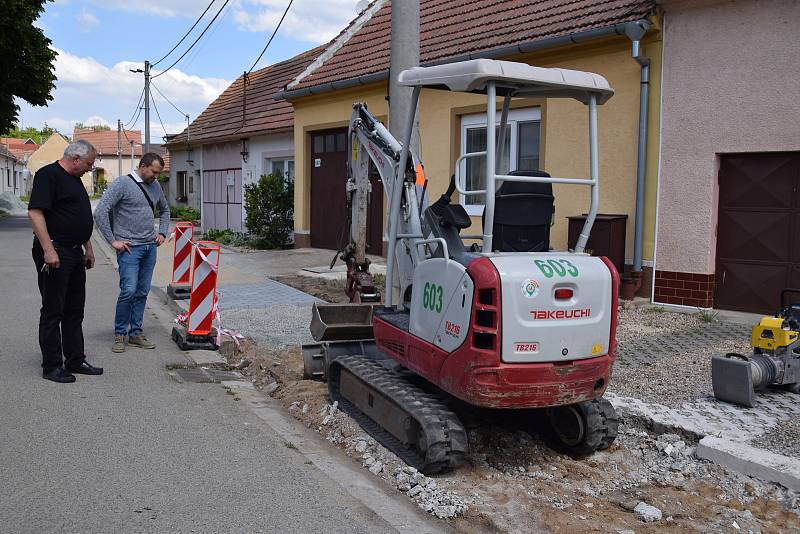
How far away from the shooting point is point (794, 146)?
893 centimetres

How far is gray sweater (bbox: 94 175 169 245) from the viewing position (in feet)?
24.3

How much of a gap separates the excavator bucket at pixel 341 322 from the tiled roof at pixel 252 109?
13.1 m

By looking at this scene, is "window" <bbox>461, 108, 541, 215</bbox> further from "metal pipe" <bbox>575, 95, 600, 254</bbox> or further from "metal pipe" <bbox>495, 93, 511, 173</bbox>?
"metal pipe" <bbox>575, 95, 600, 254</bbox>

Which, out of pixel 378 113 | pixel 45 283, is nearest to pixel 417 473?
pixel 45 283

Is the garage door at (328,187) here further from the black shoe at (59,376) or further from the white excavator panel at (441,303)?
the white excavator panel at (441,303)

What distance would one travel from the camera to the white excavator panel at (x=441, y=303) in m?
4.52

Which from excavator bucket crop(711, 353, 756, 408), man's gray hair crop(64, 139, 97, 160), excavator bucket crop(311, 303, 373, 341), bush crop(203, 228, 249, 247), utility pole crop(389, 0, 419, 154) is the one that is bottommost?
excavator bucket crop(711, 353, 756, 408)

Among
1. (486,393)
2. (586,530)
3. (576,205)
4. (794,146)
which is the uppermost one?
(794,146)

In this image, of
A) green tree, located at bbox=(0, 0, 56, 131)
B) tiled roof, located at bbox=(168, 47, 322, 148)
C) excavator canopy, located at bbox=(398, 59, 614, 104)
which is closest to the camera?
excavator canopy, located at bbox=(398, 59, 614, 104)

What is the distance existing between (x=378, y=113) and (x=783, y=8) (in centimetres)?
785

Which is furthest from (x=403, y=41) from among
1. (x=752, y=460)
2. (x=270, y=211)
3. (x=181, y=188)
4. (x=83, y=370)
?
(x=181, y=188)

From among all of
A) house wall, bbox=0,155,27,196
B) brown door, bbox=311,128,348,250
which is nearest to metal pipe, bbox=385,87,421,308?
brown door, bbox=311,128,348,250

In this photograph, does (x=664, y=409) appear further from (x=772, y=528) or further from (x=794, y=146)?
(x=794, y=146)

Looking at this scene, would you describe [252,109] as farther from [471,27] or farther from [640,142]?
[640,142]
